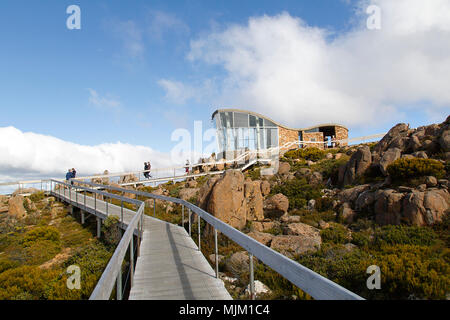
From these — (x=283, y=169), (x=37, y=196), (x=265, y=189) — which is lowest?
(x=37, y=196)

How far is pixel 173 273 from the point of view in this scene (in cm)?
508

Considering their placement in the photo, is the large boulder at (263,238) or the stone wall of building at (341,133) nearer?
the large boulder at (263,238)

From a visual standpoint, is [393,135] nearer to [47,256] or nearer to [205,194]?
[205,194]

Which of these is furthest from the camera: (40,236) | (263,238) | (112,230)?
(40,236)

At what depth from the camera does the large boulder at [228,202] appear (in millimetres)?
10938

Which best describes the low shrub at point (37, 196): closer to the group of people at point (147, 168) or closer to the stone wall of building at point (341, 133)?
the group of people at point (147, 168)

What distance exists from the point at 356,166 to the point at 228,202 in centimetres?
930

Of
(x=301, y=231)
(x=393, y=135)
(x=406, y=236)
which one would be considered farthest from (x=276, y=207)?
(x=393, y=135)

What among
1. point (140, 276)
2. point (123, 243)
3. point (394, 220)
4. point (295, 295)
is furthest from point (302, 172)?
point (123, 243)

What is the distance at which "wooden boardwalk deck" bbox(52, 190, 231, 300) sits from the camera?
163 inches

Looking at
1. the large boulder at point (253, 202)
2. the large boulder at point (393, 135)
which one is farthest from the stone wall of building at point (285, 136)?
the large boulder at point (253, 202)

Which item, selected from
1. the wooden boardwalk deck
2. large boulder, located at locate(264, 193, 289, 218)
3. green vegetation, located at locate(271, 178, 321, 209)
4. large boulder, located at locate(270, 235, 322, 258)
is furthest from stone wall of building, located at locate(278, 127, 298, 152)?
the wooden boardwalk deck

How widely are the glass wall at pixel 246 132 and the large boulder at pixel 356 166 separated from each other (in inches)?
724
